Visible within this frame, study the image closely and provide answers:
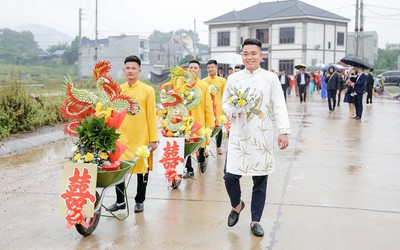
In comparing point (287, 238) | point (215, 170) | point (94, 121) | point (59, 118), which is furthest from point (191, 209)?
point (59, 118)

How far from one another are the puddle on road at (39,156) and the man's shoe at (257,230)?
15.5ft

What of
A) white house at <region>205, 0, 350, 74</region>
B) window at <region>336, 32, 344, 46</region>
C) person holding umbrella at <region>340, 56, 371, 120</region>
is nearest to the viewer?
person holding umbrella at <region>340, 56, 371, 120</region>

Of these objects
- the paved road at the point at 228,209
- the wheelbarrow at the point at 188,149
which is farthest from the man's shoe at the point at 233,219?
the wheelbarrow at the point at 188,149

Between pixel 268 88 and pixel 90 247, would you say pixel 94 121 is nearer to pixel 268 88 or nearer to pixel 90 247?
pixel 90 247

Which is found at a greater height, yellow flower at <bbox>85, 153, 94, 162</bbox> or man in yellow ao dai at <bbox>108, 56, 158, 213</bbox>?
man in yellow ao dai at <bbox>108, 56, 158, 213</bbox>

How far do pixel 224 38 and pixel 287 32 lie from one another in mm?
6859

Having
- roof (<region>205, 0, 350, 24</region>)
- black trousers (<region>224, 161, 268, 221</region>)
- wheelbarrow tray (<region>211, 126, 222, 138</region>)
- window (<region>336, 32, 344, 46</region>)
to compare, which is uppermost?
roof (<region>205, 0, 350, 24</region>)


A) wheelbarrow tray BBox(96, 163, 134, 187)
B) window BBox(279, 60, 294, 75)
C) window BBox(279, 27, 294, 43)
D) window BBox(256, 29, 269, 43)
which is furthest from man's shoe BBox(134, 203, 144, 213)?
window BBox(256, 29, 269, 43)

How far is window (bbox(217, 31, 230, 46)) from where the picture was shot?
4719cm

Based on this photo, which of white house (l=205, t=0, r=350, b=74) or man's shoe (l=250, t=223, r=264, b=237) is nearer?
man's shoe (l=250, t=223, r=264, b=237)

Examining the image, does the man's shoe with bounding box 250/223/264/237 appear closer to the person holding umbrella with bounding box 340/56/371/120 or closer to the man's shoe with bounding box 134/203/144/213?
the man's shoe with bounding box 134/203/144/213

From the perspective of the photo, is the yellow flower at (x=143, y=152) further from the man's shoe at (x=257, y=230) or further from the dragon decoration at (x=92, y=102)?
the man's shoe at (x=257, y=230)

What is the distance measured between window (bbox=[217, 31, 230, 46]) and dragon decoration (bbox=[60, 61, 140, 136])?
43391mm

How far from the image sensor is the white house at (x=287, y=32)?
42.6 metres
